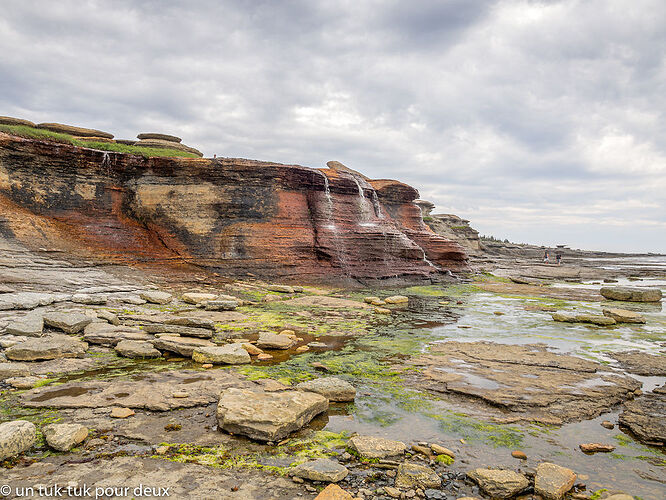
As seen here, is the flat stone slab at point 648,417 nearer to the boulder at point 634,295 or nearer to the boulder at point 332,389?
the boulder at point 332,389

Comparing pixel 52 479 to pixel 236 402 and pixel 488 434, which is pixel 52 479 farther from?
pixel 488 434

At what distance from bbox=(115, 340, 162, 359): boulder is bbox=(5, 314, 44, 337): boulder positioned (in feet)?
6.97

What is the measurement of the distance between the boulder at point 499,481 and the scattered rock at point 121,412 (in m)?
4.93

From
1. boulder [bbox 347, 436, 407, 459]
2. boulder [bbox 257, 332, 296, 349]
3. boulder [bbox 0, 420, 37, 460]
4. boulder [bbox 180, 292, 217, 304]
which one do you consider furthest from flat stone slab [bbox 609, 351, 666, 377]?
boulder [bbox 180, 292, 217, 304]

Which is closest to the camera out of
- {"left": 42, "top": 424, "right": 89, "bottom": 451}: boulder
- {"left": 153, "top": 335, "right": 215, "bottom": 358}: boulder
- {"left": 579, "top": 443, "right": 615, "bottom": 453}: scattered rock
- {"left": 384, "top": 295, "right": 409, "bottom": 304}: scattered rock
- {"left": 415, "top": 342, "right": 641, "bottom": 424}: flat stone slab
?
{"left": 42, "top": 424, "right": 89, "bottom": 451}: boulder

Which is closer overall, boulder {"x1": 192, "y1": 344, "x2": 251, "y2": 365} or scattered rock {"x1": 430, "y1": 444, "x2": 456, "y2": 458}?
scattered rock {"x1": 430, "y1": 444, "x2": 456, "y2": 458}

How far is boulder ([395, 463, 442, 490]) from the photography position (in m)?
4.38

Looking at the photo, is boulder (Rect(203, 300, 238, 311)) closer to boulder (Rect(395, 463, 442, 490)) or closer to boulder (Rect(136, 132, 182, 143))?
boulder (Rect(395, 463, 442, 490))

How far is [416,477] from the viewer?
4.48 m

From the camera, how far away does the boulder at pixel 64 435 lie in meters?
4.59

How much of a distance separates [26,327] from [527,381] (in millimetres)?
11796

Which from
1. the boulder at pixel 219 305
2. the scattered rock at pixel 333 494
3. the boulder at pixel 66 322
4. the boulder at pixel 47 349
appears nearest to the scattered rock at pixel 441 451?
the scattered rock at pixel 333 494

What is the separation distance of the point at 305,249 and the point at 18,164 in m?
17.1

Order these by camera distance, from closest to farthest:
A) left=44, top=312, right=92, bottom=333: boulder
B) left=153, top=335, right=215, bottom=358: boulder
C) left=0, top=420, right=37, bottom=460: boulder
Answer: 1. left=0, top=420, right=37, bottom=460: boulder
2. left=153, top=335, right=215, bottom=358: boulder
3. left=44, top=312, right=92, bottom=333: boulder
